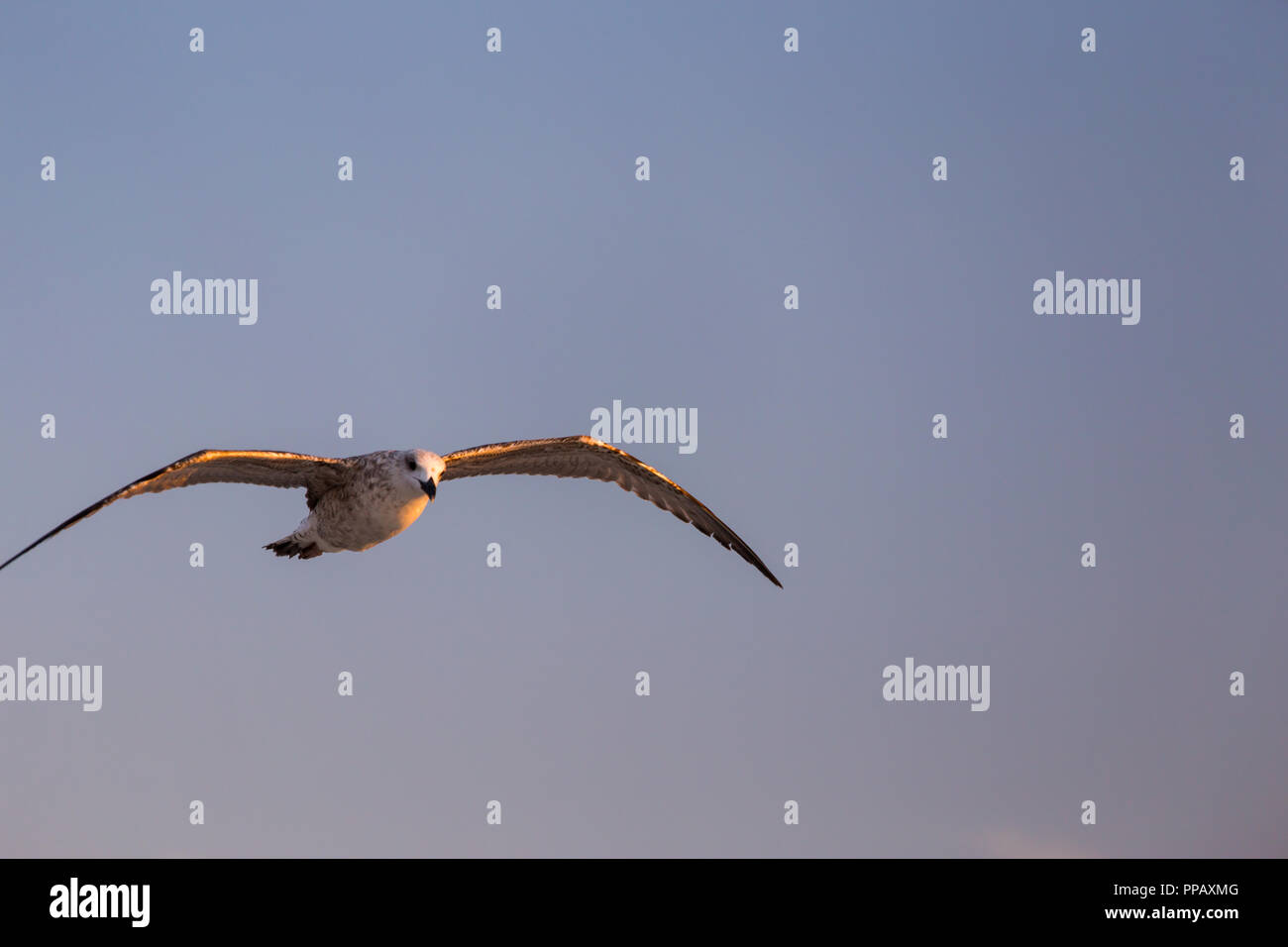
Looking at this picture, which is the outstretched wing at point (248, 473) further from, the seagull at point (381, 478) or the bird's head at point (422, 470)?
the bird's head at point (422, 470)

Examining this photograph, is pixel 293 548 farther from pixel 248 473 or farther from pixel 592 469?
pixel 592 469

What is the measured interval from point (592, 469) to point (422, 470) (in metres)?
4.95

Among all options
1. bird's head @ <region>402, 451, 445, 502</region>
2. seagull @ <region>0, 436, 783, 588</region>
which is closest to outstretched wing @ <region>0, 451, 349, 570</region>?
seagull @ <region>0, 436, 783, 588</region>

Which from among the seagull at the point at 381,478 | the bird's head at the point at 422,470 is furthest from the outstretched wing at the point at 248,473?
the bird's head at the point at 422,470

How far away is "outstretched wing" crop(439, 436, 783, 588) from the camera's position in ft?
69.5

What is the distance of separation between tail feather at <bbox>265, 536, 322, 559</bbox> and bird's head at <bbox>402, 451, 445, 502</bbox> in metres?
3.34

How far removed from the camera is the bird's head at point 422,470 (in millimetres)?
18438

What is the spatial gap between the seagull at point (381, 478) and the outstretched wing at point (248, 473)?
0.02 m

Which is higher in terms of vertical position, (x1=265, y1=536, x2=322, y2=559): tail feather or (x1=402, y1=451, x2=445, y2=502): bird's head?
(x1=402, y1=451, x2=445, y2=502): bird's head

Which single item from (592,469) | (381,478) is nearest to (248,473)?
(381,478)

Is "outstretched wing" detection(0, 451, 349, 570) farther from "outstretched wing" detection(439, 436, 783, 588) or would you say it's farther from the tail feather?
"outstretched wing" detection(439, 436, 783, 588)

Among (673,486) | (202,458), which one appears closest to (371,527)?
(202,458)

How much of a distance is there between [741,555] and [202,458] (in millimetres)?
10083

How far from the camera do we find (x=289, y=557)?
69.2ft
